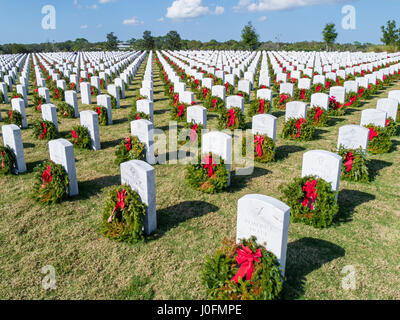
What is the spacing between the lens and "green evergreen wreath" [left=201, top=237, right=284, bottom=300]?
4.04 meters

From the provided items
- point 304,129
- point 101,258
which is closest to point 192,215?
point 101,258

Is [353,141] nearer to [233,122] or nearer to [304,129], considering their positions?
[304,129]

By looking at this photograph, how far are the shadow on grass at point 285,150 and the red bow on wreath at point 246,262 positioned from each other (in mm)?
5401

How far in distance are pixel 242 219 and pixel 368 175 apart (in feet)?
16.0

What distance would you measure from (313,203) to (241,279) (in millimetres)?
2569

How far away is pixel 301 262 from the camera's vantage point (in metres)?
4.98

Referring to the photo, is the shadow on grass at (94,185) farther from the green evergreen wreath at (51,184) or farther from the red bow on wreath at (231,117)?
the red bow on wreath at (231,117)

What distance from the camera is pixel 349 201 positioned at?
685 cm

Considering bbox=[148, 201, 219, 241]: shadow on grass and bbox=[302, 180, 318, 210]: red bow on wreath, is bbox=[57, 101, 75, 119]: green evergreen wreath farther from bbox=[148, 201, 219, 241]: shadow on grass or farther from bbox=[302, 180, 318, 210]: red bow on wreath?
bbox=[302, 180, 318, 210]: red bow on wreath

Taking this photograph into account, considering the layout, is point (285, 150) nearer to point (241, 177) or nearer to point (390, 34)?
point (241, 177)

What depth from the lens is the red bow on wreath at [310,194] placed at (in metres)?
5.96

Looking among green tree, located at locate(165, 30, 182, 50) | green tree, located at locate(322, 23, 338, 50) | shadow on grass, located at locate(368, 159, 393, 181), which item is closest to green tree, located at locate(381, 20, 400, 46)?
green tree, located at locate(322, 23, 338, 50)

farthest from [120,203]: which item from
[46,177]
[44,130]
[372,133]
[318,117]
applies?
[318,117]

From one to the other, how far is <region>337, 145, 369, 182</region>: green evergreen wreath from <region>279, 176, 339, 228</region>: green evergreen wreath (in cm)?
203
